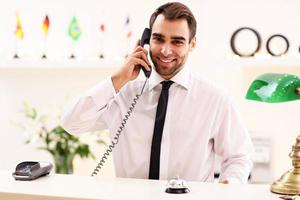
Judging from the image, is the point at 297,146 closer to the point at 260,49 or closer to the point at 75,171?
the point at 260,49

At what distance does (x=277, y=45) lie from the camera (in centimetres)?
379

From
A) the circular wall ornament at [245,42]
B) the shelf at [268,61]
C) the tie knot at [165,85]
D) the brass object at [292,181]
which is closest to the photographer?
the brass object at [292,181]

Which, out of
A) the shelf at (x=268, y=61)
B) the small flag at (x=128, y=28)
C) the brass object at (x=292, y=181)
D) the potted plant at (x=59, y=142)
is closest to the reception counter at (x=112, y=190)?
the brass object at (x=292, y=181)

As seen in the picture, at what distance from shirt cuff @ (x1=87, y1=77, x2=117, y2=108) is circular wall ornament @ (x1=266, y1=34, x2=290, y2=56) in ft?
6.65

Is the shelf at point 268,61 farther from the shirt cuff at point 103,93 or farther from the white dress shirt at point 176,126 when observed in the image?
the shirt cuff at point 103,93

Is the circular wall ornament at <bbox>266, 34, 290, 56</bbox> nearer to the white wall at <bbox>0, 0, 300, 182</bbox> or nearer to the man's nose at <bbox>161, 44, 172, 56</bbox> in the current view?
the white wall at <bbox>0, 0, 300, 182</bbox>

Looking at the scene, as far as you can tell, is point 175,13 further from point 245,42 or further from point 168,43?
point 245,42

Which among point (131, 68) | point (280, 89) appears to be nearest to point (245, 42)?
point (131, 68)

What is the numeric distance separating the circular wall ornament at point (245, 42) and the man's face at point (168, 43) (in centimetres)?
181

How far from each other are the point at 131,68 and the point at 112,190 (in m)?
0.54

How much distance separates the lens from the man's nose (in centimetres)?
201

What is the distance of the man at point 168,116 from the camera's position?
2023 millimetres

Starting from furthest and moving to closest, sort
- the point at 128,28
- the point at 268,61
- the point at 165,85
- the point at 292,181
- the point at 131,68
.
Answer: the point at 128,28
the point at 268,61
the point at 165,85
the point at 131,68
the point at 292,181

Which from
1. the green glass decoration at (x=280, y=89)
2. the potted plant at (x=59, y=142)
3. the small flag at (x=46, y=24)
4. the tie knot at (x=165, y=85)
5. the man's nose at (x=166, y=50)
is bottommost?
the potted plant at (x=59, y=142)
